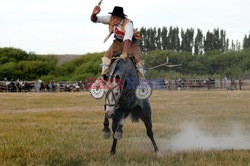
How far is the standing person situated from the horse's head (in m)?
0.46

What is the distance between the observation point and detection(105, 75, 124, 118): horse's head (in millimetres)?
7488

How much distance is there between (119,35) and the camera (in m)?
8.18

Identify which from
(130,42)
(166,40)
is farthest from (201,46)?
(130,42)

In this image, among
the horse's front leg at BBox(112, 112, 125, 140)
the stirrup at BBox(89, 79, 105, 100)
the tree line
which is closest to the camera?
the horse's front leg at BBox(112, 112, 125, 140)

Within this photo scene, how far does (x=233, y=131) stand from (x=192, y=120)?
3.09 metres

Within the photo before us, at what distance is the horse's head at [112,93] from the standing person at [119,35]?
0.46 meters

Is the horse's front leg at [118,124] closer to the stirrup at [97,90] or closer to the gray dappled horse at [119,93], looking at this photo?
the gray dappled horse at [119,93]

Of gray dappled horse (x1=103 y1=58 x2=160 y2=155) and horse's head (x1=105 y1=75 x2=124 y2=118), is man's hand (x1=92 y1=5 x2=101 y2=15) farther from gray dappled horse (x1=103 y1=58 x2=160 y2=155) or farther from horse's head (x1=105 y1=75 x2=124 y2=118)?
horse's head (x1=105 y1=75 x2=124 y2=118)

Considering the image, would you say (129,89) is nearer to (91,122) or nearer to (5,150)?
(5,150)

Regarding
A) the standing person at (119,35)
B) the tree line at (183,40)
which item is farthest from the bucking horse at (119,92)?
the tree line at (183,40)

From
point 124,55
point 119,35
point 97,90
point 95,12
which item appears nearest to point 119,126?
point 97,90

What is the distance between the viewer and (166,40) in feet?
342

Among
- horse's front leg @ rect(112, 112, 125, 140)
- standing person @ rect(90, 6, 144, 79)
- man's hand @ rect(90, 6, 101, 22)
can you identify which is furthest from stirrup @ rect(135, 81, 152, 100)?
man's hand @ rect(90, 6, 101, 22)

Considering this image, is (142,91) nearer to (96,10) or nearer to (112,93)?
(112,93)
